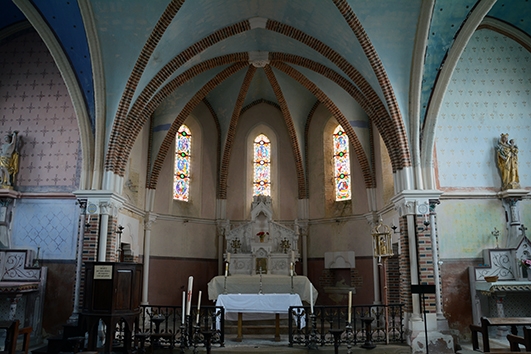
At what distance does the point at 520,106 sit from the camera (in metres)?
13.6

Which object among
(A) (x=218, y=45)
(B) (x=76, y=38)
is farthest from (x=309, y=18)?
(B) (x=76, y=38)

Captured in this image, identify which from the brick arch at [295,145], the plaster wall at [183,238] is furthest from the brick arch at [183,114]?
the brick arch at [295,145]

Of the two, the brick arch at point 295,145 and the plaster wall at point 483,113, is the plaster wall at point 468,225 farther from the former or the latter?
the brick arch at point 295,145

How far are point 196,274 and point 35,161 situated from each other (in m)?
7.08

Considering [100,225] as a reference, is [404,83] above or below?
above

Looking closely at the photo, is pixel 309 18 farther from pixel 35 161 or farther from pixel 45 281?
pixel 45 281

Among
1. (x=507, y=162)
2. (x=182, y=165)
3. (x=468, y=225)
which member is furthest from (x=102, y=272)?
(x=507, y=162)

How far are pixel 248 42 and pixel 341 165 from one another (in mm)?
5929

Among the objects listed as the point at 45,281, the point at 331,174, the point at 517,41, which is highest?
the point at 517,41

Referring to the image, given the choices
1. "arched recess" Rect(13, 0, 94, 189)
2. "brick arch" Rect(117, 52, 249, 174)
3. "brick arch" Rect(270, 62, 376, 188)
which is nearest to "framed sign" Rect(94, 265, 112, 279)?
"arched recess" Rect(13, 0, 94, 189)

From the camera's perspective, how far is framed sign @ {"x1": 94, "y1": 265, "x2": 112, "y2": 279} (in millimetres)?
9609

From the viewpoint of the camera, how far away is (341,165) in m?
17.9

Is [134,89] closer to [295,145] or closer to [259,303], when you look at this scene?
[259,303]

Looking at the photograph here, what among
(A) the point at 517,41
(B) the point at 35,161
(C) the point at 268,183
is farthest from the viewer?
(C) the point at 268,183
